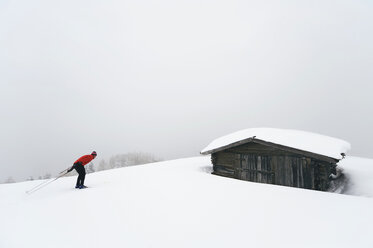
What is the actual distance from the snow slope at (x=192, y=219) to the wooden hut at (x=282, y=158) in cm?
339

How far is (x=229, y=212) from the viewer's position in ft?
12.4

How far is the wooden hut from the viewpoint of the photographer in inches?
305

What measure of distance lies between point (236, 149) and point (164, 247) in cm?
830

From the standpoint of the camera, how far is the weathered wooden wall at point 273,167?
783cm

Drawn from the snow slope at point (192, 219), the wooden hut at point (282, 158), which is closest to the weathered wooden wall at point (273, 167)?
the wooden hut at point (282, 158)

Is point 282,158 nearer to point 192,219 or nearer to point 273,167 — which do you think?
point 273,167

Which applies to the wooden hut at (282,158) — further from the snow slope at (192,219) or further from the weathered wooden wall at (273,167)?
the snow slope at (192,219)

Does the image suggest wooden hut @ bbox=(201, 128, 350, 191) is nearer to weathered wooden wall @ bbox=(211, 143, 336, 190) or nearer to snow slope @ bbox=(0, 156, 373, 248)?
weathered wooden wall @ bbox=(211, 143, 336, 190)

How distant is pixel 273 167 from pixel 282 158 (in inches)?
27.6

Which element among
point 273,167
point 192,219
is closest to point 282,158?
point 273,167

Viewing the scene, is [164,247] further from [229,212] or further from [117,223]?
[229,212]

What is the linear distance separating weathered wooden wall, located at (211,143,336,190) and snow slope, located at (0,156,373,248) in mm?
3441

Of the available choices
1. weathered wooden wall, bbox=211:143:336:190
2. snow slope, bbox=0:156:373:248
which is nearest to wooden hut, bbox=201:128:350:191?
weathered wooden wall, bbox=211:143:336:190

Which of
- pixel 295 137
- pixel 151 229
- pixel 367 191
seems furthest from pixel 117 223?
pixel 367 191
